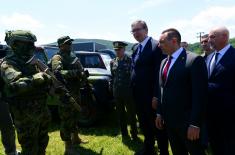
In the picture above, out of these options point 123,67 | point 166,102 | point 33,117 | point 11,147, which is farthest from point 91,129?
point 166,102

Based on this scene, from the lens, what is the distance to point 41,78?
4.37 metres

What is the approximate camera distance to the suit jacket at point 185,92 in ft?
12.8

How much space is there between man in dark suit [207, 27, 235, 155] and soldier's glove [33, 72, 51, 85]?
1974 mm

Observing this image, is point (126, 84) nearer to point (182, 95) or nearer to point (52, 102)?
point (52, 102)

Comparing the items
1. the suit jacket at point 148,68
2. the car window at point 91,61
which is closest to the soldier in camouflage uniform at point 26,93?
the suit jacket at point 148,68

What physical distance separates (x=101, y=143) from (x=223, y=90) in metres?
4.05

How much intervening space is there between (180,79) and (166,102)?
334 millimetres

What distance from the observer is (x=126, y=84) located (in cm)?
831

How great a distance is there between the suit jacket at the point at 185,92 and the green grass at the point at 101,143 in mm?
3094

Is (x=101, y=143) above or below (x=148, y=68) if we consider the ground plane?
below

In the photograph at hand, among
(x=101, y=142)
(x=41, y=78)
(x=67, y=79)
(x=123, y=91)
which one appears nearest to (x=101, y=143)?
(x=101, y=142)

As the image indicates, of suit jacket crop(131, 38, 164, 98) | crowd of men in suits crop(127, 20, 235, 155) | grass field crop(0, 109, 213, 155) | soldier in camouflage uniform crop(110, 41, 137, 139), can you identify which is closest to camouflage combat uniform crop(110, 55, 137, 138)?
soldier in camouflage uniform crop(110, 41, 137, 139)

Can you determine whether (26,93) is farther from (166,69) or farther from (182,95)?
(182,95)

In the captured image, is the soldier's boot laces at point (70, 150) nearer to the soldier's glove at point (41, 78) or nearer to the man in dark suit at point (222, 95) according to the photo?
the soldier's glove at point (41, 78)
